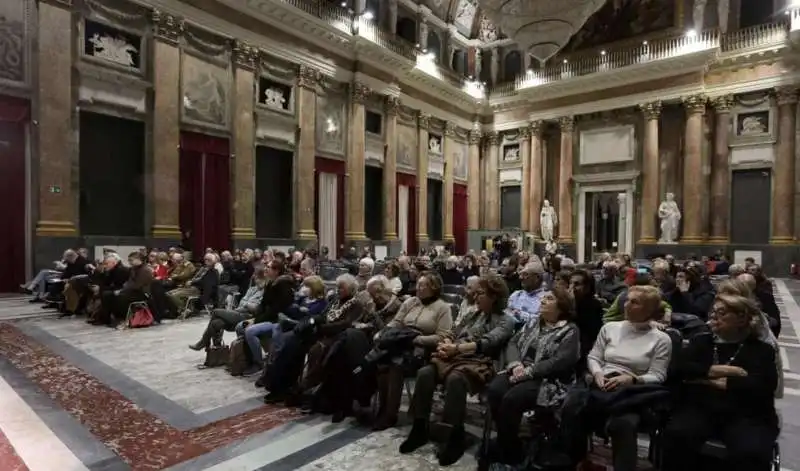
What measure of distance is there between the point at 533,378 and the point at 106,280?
7.64 m

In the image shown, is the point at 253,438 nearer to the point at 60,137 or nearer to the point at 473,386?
the point at 473,386

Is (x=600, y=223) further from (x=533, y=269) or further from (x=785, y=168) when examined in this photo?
(x=533, y=269)

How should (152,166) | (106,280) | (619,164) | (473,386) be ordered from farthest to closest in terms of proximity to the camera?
(619,164) < (152,166) < (106,280) < (473,386)

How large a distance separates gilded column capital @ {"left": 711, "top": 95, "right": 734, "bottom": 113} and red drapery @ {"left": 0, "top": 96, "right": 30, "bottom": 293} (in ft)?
70.4

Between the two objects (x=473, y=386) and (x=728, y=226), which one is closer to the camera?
(x=473, y=386)

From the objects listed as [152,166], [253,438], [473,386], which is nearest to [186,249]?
[152,166]

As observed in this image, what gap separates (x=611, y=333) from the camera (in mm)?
3168

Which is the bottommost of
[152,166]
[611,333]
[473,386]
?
[473,386]

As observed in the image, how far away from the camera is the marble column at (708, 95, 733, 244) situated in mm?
18406

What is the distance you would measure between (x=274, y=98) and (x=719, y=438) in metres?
14.6

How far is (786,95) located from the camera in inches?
671

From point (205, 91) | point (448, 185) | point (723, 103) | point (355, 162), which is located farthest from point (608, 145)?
point (205, 91)

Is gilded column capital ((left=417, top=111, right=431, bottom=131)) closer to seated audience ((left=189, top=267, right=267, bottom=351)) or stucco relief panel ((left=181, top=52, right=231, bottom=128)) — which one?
stucco relief panel ((left=181, top=52, right=231, bottom=128))

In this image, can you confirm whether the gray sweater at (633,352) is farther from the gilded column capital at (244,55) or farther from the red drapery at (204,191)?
the gilded column capital at (244,55)
